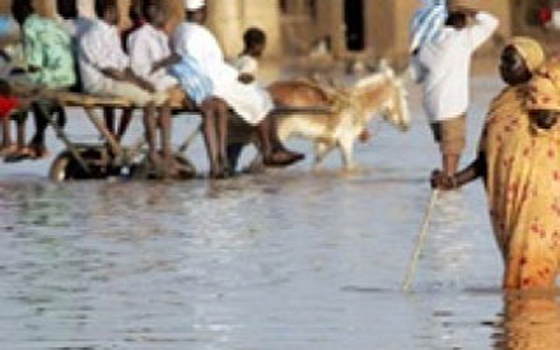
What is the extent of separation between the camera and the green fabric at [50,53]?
74.6 feet

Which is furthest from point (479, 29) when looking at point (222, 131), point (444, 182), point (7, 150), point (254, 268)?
point (444, 182)

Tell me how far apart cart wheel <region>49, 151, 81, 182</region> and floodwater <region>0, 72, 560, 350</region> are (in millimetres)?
258

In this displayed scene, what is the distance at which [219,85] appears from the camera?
74.7ft

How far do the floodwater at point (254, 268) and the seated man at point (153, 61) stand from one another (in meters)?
0.46

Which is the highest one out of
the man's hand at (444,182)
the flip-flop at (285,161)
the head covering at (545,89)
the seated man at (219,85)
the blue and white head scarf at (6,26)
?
the head covering at (545,89)

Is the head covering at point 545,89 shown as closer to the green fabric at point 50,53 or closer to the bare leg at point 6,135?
the green fabric at point 50,53

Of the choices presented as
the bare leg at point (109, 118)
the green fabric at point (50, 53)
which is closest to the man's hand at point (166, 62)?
the green fabric at point (50, 53)

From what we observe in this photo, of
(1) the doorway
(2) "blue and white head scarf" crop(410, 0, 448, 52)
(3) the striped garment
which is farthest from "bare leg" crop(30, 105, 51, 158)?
(1) the doorway

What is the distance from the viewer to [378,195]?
21.0m

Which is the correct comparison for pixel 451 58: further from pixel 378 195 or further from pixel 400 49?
pixel 400 49

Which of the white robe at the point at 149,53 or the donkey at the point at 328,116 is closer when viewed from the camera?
the white robe at the point at 149,53

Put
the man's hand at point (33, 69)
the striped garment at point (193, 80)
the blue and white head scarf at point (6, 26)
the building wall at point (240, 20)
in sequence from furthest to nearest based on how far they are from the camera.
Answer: the building wall at point (240, 20), the blue and white head scarf at point (6, 26), the man's hand at point (33, 69), the striped garment at point (193, 80)

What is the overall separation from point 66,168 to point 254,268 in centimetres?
785

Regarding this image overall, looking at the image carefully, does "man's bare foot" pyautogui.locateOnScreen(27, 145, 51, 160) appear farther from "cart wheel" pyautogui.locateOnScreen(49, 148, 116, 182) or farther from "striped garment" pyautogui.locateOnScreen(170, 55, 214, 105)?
"striped garment" pyautogui.locateOnScreen(170, 55, 214, 105)
